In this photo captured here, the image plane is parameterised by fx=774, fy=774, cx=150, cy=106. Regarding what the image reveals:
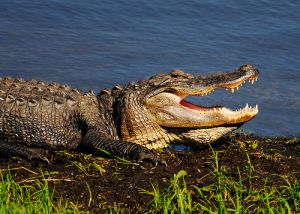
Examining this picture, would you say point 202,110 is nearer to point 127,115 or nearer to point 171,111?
point 171,111

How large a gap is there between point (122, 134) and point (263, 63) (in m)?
4.30

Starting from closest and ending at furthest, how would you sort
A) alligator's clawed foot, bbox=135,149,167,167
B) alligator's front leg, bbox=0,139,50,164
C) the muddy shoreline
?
the muddy shoreline
alligator's clawed foot, bbox=135,149,167,167
alligator's front leg, bbox=0,139,50,164

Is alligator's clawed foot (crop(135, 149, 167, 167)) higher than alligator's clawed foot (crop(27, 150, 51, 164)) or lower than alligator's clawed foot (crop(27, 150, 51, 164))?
higher

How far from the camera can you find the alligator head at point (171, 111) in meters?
7.61

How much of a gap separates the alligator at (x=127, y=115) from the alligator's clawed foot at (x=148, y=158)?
488 mm

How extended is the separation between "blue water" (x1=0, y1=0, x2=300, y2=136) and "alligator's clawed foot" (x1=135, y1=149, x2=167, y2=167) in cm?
273

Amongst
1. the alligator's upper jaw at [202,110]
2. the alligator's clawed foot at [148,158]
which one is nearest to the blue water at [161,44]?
the alligator's upper jaw at [202,110]

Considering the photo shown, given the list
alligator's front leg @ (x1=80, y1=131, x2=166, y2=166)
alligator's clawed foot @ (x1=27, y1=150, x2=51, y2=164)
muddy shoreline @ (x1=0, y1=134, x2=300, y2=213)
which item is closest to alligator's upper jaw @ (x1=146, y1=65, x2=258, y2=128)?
muddy shoreline @ (x1=0, y1=134, x2=300, y2=213)

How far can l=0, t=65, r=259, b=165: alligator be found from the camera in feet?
25.0

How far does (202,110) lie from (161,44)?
4417 mm

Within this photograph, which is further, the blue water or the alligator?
the blue water

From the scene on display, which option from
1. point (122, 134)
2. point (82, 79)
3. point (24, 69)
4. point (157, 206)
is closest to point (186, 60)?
point (82, 79)

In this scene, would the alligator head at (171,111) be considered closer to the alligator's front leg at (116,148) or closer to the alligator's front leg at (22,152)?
the alligator's front leg at (116,148)

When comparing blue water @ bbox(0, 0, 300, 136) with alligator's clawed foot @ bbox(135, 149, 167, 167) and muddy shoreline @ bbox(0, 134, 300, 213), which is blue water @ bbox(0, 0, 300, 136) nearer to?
muddy shoreline @ bbox(0, 134, 300, 213)
